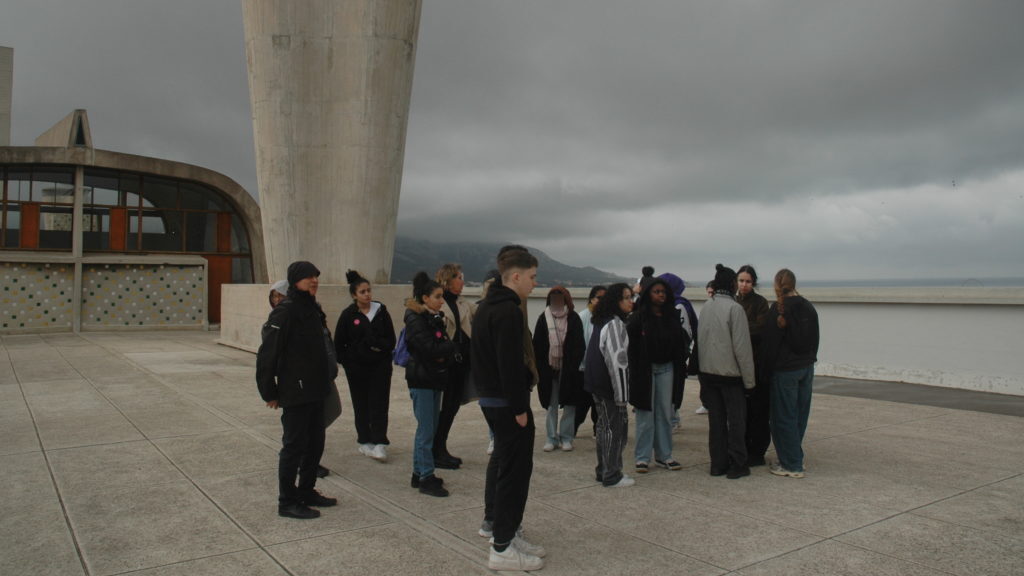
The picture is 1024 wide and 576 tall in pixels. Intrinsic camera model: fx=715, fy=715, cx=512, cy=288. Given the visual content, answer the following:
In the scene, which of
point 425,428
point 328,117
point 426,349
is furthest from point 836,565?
point 328,117

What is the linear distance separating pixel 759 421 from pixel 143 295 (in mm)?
21749

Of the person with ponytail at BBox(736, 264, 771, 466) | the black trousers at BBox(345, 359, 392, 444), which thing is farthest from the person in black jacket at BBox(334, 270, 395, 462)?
the person with ponytail at BBox(736, 264, 771, 466)

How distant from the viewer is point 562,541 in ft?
13.9

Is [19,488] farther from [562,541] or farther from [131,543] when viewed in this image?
[562,541]

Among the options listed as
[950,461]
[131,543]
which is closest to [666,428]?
[950,461]

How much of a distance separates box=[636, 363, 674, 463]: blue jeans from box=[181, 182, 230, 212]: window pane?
23.3 metres

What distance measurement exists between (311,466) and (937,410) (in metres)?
7.65

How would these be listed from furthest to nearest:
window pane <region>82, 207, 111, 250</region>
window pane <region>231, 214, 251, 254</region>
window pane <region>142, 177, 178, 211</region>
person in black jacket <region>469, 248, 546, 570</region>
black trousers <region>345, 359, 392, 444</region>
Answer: window pane <region>231, 214, 251, 254</region> → window pane <region>142, 177, 178, 211</region> → window pane <region>82, 207, 111, 250</region> → black trousers <region>345, 359, 392, 444</region> → person in black jacket <region>469, 248, 546, 570</region>

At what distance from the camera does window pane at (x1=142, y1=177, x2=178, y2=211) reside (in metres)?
24.7

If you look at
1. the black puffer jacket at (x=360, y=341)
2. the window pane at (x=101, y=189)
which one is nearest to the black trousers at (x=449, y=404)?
the black puffer jacket at (x=360, y=341)

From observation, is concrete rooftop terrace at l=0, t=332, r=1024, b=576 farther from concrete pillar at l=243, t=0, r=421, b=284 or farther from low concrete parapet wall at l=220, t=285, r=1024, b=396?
concrete pillar at l=243, t=0, r=421, b=284

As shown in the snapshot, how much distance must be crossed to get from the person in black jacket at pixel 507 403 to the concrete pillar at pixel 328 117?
1014cm

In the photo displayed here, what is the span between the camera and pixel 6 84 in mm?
35531

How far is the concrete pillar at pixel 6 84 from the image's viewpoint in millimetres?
35094
